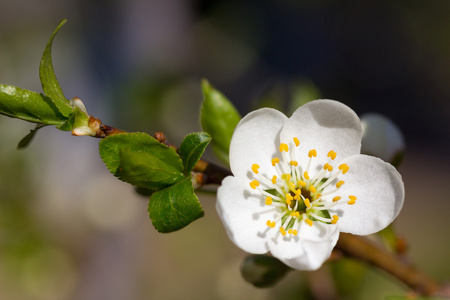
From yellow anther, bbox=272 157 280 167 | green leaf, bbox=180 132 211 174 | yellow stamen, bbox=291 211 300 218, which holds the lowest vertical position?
yellow stamen, bbox=291 211 300 218

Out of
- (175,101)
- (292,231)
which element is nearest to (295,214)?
(292,231)

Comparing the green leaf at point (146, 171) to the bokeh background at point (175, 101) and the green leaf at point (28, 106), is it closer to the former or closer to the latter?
the green leaf at point (28, 106)

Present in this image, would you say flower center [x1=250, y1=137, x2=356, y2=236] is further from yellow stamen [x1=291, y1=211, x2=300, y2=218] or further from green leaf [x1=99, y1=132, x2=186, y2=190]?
green leaf [x1=99, y1=132, x2=186, y2=190]

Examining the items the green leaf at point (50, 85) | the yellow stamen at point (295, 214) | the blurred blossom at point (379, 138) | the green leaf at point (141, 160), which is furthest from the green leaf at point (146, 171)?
the blurred blossom at point (379, 138)

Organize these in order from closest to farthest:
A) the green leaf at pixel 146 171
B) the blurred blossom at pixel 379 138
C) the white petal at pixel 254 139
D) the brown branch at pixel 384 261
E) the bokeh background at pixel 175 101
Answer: the green leaf at pixel 146 171 < the white petal at pixel 254 139 < the brown branch at pixel 384 261 < the blurred blossom at pixel 379 138 < the bokeh background at pixel 175 101

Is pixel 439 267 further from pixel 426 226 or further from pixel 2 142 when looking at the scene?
pixel 2 142

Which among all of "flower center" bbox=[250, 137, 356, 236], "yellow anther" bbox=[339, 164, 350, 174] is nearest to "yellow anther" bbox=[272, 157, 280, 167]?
"flower center" bbox=[250, 137, 356, 236]
